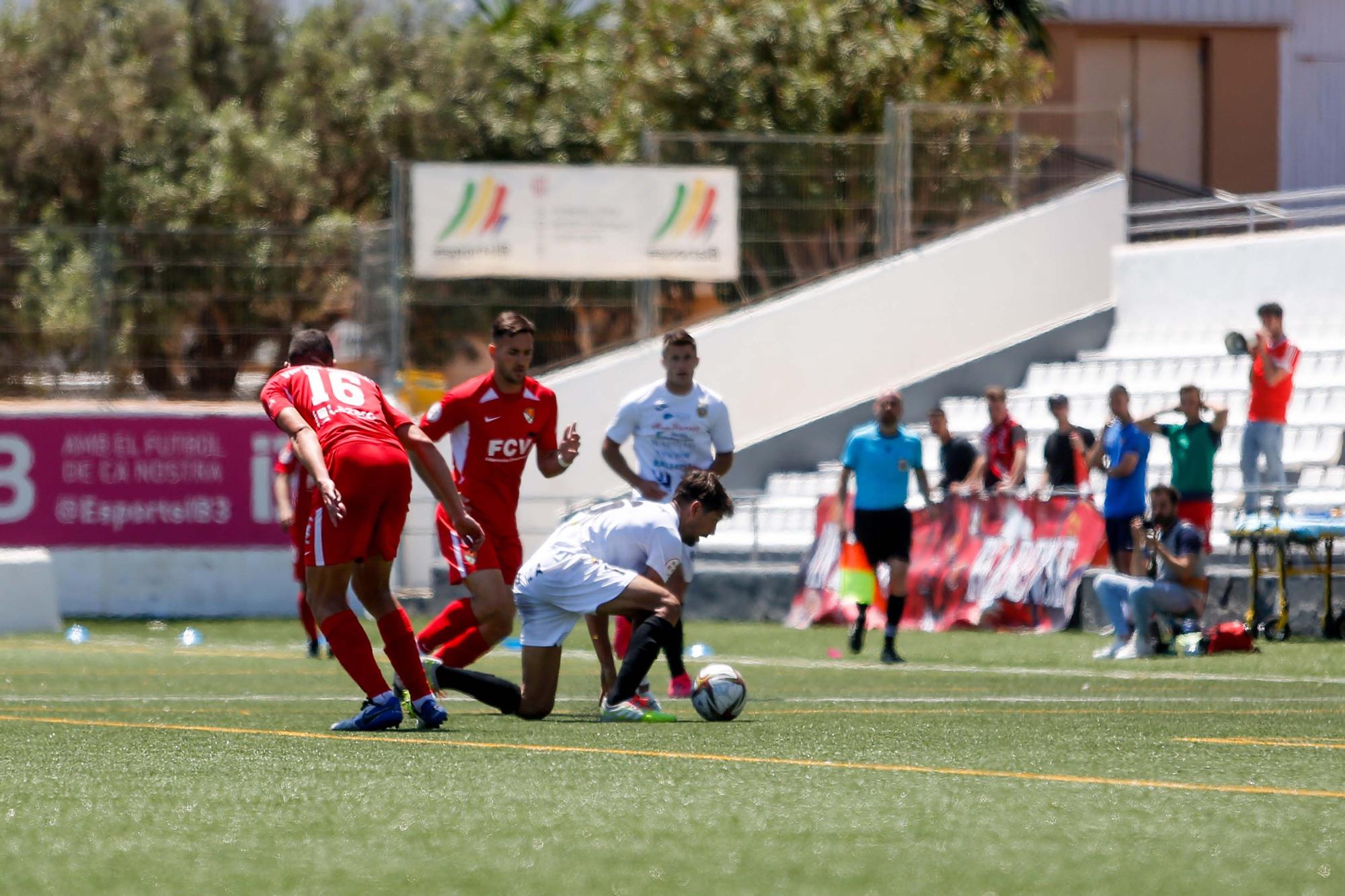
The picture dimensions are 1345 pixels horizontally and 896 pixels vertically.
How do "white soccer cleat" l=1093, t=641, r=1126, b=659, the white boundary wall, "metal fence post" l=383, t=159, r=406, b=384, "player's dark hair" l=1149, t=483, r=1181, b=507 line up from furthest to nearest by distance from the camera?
"metal fence post" l=383, t=159, r=406, b=384, the white boundary wall, "player's dark hair" l=1149, t=483, r=1181, b=507, "white soccer cleat" l=1093, t=641, r=1126, b=659

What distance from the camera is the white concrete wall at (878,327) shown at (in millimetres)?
22984

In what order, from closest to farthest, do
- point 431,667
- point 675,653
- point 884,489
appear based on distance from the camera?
point 431,667 → point 675,653 → point 884,489

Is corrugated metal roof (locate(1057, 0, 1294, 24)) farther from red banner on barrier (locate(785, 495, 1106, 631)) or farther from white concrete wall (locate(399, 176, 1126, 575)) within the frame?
red banner on barrier (locate(785, 495, 1106, 631))

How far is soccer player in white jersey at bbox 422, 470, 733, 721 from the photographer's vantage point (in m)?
9.21

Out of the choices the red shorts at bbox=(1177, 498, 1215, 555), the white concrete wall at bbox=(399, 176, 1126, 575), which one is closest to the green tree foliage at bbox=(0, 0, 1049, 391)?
the white concrete wall at bbox=(399, 176, 1126, 575)

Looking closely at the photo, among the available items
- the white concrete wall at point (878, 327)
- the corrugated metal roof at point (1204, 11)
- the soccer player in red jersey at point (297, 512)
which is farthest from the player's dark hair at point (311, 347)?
the corrugated metal roof at point (1204, 11)

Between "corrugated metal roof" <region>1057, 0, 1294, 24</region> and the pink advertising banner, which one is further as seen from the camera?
"corrugated metal roof" <region>1057, 0, 1294, 24</region>

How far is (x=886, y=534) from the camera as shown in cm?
1572

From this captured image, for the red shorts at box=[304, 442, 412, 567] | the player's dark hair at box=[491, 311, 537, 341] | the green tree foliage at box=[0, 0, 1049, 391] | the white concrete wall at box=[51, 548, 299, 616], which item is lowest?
the white concrete wall at box=[51, 548, 299, 616]

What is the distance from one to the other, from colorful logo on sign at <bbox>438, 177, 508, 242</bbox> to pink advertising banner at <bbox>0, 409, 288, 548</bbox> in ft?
9.76

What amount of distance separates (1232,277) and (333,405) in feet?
55.6

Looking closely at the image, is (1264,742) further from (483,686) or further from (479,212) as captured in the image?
(479,212)

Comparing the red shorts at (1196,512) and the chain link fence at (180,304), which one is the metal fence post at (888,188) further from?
the red shorts at (1196,512)

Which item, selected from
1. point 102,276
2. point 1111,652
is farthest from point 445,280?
point 1111,652
